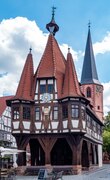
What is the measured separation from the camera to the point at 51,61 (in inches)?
1432

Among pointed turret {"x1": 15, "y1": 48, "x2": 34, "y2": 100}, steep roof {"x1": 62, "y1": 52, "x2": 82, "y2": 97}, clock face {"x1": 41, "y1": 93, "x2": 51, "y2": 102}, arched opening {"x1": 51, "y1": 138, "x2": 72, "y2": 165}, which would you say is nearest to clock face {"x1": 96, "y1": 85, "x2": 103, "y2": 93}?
arched opening {"x1": 51, "y1": 138, "x2": 72, "y2": 165}

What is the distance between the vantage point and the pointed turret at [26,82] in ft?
114

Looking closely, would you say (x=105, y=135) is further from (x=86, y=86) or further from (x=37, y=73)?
(x=37, y=73)

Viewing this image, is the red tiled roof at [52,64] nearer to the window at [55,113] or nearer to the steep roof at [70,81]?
the steep roof at [70,81]

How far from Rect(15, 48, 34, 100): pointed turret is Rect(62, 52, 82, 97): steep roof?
3455 mm

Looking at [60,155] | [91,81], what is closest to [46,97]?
[60,155]

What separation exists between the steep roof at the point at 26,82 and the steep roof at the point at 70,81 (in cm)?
345

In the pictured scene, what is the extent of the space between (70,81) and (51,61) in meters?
3.28

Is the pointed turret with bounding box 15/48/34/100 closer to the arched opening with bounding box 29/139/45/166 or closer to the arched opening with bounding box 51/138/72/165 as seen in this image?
the arched opening with bounding box 29/139/45/166

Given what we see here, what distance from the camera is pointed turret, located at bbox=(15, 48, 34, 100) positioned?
34656 mm

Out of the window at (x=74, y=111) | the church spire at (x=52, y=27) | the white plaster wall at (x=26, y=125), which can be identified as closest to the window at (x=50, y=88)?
the window at (x=74, y=111)

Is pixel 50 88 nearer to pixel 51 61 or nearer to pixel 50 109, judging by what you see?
pixel 50 109

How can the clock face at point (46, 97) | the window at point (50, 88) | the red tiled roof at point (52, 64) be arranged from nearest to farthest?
the clock face at point (46, 97) < the window at point (50, 88) < the red tiled roof at point (52, 64)

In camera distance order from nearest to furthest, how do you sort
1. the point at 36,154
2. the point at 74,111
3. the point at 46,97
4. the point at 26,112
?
the point at 74,111, the point at 26,112, the point at 46,97, the point at 36,154
